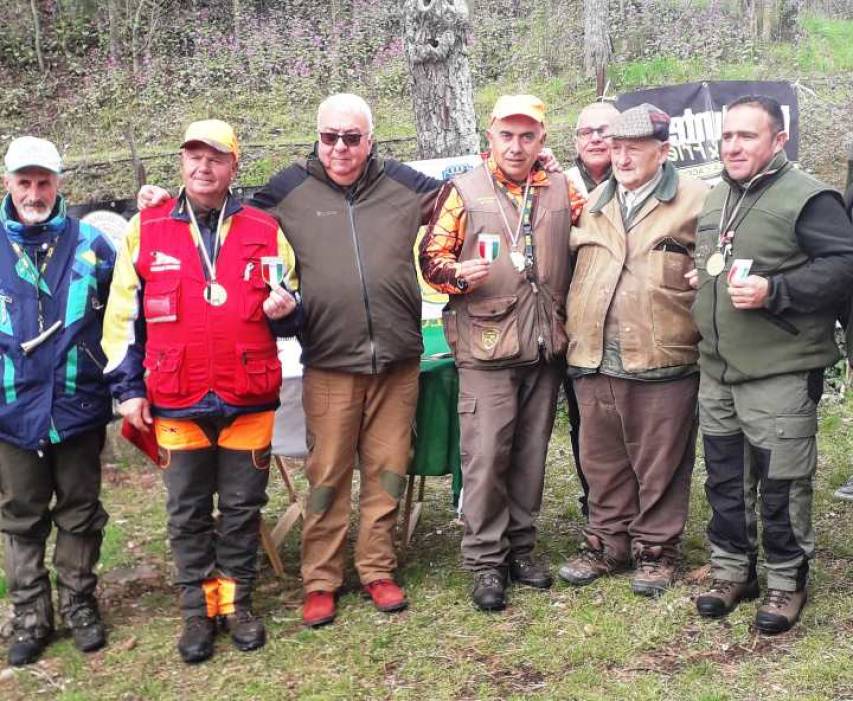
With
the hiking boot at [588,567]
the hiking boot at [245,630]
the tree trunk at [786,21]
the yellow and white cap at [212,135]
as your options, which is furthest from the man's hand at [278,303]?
the tree trunk at [786,21]

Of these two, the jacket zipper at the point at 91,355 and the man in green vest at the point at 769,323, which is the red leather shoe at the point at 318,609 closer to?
the jacket zipper at the point at 91,355

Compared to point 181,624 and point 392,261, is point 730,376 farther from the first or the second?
point 181,624

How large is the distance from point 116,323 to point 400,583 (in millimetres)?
1795

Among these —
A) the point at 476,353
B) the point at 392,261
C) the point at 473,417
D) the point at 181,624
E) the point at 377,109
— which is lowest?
the point at 181,624

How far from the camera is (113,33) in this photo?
16.5 metres

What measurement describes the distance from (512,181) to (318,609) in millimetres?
2019

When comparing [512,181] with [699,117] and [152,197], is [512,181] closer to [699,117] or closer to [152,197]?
[152,197]

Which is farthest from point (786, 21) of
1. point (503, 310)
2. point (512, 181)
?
point (503, 310)

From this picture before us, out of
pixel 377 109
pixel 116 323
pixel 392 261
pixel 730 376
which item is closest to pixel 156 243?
pixel 116 323

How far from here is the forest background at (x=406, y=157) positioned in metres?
3.60

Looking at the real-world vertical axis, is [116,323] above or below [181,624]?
above

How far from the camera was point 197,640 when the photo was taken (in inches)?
151

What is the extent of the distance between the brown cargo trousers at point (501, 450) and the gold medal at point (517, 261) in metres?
0.44

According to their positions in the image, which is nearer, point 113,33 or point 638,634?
point 638,634
